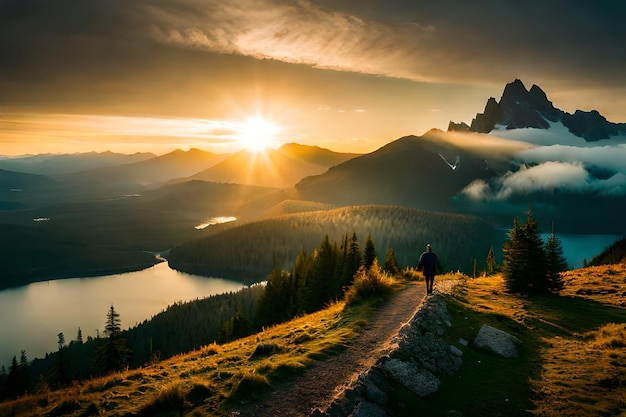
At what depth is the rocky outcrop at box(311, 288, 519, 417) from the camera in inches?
426

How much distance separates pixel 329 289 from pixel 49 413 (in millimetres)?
49951

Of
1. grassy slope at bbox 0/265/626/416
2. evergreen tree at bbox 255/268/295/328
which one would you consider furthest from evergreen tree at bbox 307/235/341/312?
grassy slope at bbox 0/265/626/416

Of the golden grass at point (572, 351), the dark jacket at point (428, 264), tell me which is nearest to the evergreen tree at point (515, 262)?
the golden grass at point (572, 351)

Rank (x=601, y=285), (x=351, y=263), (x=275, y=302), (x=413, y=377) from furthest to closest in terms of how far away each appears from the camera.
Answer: (x=275, y=302)
(x=351, y=263)
(x=601, y=285)
(x=413, y=377)

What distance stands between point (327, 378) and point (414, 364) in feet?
10.3

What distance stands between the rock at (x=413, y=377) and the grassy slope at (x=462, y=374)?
0.31 m

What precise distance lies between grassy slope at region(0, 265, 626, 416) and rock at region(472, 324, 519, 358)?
38 centimetres

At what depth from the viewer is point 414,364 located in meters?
13.4

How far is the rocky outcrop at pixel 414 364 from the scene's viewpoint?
10820 millimetres

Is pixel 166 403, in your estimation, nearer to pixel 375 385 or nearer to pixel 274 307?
pixel 375 385

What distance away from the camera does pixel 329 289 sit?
60.2 metres

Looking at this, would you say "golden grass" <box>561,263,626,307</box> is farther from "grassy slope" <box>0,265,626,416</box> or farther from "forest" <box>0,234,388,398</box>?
"forest" <box>0,234,388,398</box>

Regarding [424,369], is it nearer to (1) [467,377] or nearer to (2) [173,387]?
(1) [467,377]

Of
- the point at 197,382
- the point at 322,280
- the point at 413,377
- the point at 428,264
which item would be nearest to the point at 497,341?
the point at 413,377
